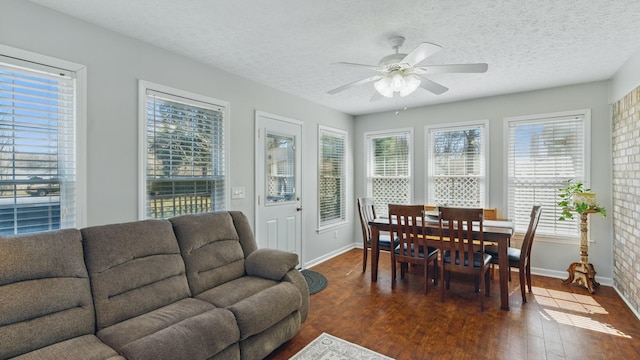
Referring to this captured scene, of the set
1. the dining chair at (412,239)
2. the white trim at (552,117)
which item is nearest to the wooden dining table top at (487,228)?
the dining chair at (412,239)

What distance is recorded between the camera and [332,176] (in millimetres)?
5242

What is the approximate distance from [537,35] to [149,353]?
141 inches

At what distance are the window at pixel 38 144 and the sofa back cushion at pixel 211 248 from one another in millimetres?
797

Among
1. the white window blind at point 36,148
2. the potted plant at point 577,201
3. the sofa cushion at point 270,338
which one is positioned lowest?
the sofa cushion at point 270,338

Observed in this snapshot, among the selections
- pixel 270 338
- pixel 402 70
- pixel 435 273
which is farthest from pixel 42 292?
pixel 435 273

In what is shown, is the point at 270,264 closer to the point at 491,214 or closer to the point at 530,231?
the point at 530,231

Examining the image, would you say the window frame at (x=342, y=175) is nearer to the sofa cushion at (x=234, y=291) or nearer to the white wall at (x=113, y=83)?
the white wall at (x=113, y=83)

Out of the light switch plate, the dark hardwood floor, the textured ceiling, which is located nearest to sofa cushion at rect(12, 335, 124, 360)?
the dark hardwood floor

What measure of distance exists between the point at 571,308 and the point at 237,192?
3738mm

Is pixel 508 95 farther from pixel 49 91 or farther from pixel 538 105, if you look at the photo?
pixel 49 91

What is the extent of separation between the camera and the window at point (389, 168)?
5.26 meters

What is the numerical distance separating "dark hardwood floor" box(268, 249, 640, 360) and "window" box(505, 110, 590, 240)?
836 millimetres

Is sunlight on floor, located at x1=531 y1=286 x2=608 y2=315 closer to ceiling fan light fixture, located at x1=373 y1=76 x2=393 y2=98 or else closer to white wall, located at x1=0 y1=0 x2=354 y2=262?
ceiling fan light fixture, located at x1=373 y1=76 x2=393 y2=98

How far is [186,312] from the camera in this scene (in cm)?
199
